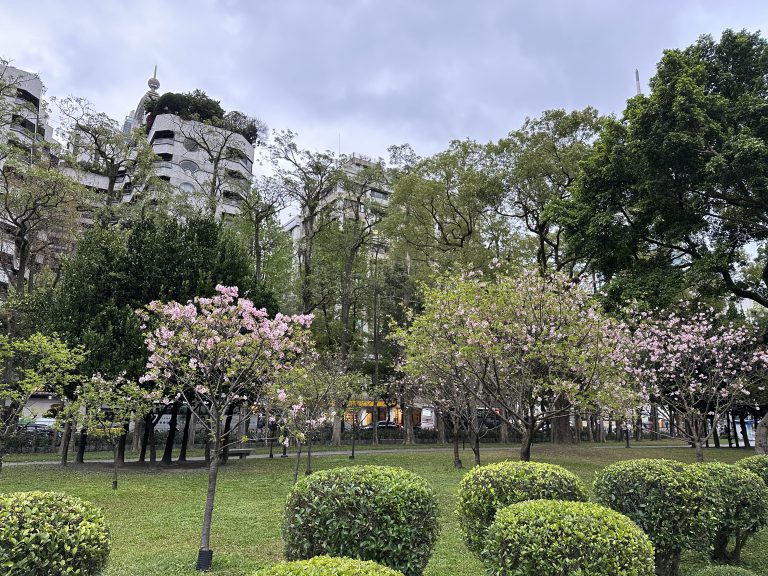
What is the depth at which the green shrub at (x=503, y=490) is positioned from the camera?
18.4 ft

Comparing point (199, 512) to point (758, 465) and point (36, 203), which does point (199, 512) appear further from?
point (36, 203)

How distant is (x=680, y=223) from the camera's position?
17.1 metres

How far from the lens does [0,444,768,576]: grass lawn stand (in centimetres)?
707

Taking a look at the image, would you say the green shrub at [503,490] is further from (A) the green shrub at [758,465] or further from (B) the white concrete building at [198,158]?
(B) the white concrete building at [198,158]

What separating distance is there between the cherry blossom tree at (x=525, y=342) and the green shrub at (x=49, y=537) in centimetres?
732

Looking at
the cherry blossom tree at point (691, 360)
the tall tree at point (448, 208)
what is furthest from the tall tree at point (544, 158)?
the cherry blossom tree at point (691, 360)

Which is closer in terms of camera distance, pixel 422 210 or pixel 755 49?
pixel 755 49

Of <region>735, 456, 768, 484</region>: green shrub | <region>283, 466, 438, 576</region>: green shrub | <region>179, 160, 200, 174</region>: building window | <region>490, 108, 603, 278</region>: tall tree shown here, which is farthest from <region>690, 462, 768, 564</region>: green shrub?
<region>179, 160, 200, 174</region>: building window

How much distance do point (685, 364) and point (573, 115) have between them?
Answer: 501 inches

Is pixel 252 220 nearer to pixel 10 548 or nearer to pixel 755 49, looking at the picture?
pixel 755 49

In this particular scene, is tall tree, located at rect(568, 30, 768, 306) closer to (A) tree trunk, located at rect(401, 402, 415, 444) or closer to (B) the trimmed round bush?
(B) the trimmed round bush

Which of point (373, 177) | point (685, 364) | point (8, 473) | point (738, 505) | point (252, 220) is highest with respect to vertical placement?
point (373, 177)

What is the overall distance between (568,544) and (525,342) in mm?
6975

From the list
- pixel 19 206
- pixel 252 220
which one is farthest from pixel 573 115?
pixel 19 206
